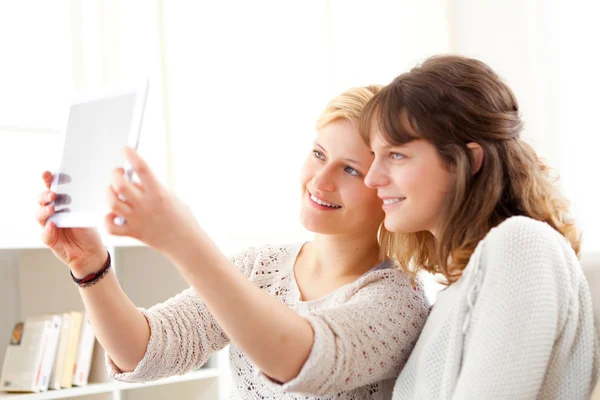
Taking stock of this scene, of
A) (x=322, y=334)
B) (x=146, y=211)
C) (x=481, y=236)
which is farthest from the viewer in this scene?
(x=481, y=236)

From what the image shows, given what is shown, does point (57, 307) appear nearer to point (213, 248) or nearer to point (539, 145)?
point (213, 248)

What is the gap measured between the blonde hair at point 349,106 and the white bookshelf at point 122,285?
1130 millimetres

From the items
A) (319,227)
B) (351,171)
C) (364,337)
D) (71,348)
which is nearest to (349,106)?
(351,171)

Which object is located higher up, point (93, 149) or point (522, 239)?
point (93, 149)

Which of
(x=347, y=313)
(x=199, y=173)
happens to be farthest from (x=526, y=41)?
(x=347, y=313)

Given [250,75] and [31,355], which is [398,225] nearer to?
[31,355]

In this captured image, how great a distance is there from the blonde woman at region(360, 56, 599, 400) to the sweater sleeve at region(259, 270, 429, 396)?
5 cm

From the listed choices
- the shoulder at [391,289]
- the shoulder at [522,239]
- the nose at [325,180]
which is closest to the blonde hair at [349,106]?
the nose at [325,180]

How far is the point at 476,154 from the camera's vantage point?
52.4 inches

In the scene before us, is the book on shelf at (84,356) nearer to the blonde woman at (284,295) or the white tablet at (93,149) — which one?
the blonde woman at (284,295)

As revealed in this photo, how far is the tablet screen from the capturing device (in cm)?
124

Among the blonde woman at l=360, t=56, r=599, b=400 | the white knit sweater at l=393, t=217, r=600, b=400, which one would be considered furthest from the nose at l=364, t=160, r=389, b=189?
the white knit sweater at l=393, t=217, r=600, b=400

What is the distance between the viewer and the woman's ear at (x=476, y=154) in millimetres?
1326

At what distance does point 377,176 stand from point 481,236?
0.73 feet
